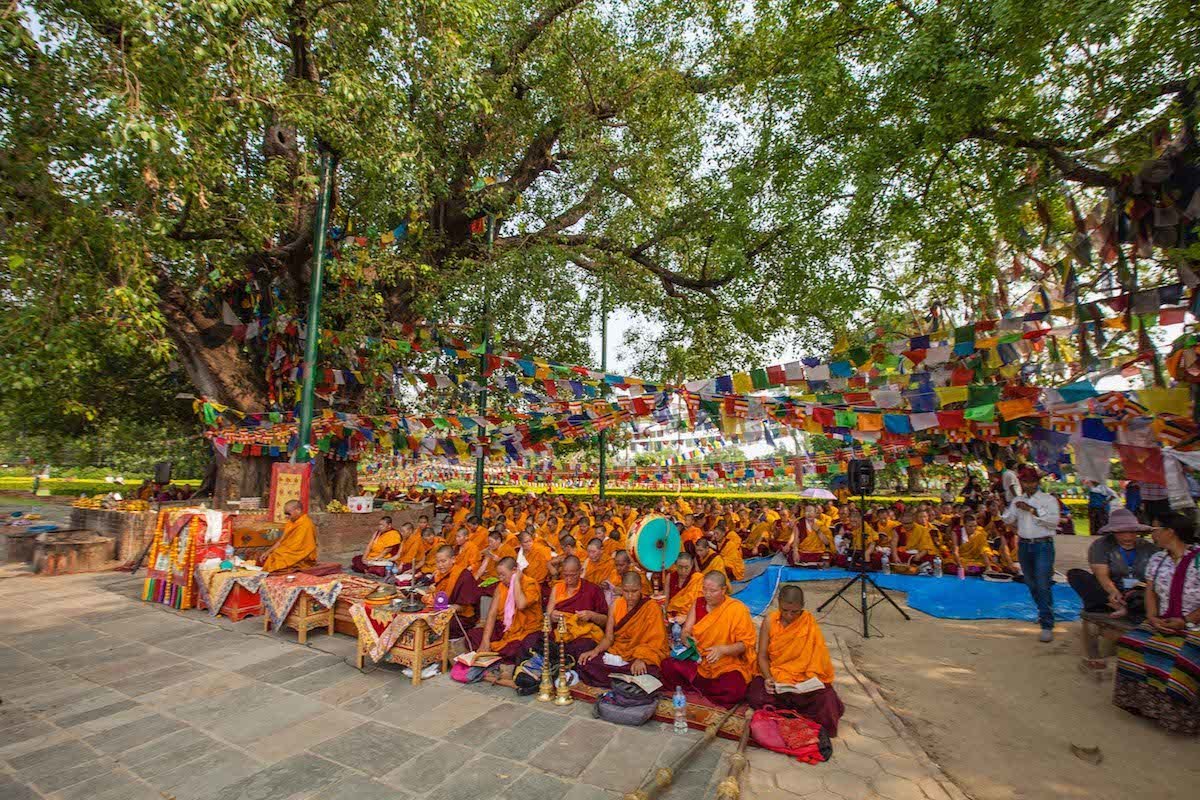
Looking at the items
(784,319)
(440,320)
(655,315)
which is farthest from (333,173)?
(784,319)

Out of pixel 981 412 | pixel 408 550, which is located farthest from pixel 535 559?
pixel 981 412

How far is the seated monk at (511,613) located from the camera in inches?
244

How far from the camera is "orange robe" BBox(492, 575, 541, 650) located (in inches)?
247

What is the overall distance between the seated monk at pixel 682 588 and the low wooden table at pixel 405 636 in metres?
2.46

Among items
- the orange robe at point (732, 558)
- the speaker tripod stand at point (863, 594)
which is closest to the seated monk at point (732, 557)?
the orange robe at point (732, 558)

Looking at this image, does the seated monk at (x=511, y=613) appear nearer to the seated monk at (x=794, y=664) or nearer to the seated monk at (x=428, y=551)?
the seated monk at (x=794, y=664)

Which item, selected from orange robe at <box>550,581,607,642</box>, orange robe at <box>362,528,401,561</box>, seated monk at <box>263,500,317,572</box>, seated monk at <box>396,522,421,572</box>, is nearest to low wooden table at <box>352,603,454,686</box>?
orange robe at <box>550,581,607,642</box>

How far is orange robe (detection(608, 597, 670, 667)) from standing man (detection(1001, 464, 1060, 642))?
489 cm

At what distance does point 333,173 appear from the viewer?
10648mm

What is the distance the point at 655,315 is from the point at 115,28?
1131cm

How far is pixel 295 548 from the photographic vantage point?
888 cm

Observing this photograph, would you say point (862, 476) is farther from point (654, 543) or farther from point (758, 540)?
point (758, 540)

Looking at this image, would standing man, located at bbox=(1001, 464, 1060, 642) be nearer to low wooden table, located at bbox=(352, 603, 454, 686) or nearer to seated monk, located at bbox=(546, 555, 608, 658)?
seated monk, located at bbox=(546, 555, 608, 658)

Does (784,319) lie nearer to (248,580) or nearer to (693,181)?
Result: (693,181)
